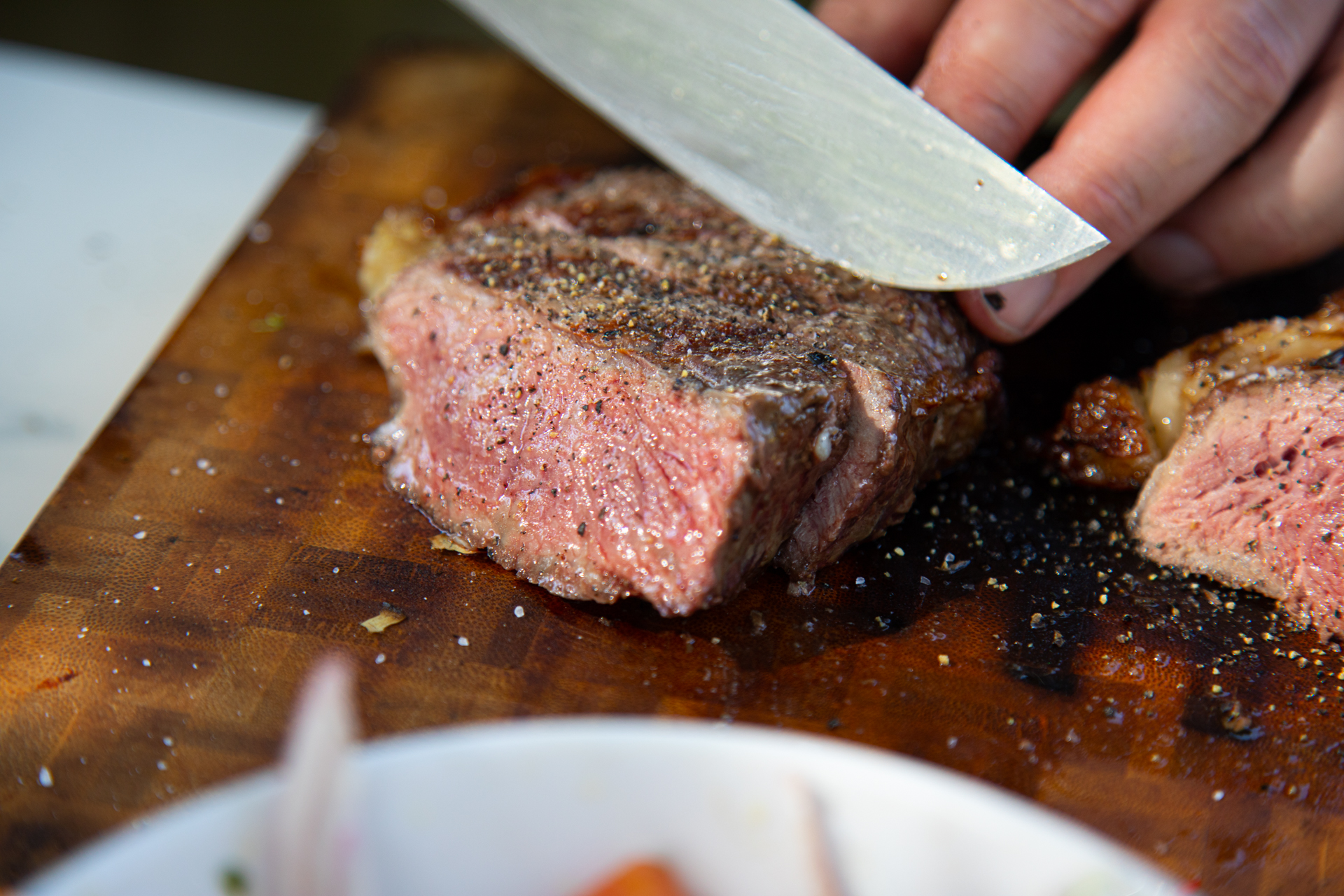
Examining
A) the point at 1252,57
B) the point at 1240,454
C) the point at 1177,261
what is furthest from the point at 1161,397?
the point at 1252,57

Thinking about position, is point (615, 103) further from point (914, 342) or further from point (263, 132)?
point (263, 132)

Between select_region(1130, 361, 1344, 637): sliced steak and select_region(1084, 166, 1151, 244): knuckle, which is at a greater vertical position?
select_region(1084, 166, 1151, 244): knuckle

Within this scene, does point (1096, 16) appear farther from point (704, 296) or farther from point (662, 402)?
point (662, 402)

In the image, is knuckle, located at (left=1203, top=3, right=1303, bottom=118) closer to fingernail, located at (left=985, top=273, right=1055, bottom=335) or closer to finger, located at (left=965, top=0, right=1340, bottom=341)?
finger, located at (left=965, top=0, right=1340, bottom=341)

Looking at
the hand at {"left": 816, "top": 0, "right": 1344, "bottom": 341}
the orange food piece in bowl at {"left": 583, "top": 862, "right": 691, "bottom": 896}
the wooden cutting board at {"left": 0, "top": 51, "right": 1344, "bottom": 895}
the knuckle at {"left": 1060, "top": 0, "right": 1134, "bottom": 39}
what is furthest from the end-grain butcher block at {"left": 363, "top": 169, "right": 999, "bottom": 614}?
the knuckle at {"left": 1060, "top": 0, "right": 1134, "bottom": 39}

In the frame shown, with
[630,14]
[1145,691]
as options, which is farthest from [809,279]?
[1145,691]

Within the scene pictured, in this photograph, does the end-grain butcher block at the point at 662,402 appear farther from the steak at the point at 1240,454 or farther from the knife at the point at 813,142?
the steak at the point at 1240,454
